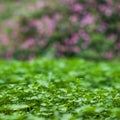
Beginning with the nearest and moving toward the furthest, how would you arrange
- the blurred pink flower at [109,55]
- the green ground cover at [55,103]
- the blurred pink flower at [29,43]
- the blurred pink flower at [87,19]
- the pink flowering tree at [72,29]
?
the green ground cover at [55,103] → the blurred pink flower at [109,55] → the pink flowering tree at [72,29] → the blurred pink flower at [87,19] → the blurred pink flower at [29,43]

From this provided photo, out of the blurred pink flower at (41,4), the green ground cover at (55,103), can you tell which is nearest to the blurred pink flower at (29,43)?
the blurred pink flower at (41,4)

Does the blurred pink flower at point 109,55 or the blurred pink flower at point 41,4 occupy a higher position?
the blurred pink flower at point 41,4

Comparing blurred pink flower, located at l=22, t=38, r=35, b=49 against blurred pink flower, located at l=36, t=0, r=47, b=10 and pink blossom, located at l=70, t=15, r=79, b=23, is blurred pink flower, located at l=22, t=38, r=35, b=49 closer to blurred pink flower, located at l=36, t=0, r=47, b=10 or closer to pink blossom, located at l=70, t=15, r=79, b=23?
blurred pink flower, located at l=36, t=0, r=47, b=10

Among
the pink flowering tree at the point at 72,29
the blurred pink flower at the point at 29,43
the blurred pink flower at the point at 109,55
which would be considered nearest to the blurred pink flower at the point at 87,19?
the pink flowering tree at the point at 72,29

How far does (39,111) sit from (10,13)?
11.3 metres

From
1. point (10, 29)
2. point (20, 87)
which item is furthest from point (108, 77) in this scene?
point (10, 29)

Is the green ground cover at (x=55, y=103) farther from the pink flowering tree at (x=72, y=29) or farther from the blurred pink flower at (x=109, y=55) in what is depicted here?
the pink flowering tree at (x=72, y=29)

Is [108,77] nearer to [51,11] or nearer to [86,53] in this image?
[86,53]

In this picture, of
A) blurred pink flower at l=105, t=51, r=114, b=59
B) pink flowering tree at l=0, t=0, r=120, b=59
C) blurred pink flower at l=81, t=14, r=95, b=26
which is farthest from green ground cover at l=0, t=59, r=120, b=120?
blurred pink flower at l=81, t=14, r=95, b=26

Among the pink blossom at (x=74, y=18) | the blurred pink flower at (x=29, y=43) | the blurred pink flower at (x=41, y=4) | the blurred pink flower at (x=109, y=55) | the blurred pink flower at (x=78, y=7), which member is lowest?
the blurred pink flower at (x=109, y=55)

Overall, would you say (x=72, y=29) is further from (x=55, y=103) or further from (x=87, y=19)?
(x=55, y=103)

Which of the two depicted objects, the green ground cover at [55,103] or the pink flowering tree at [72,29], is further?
the pink flowering tree at [72,29]

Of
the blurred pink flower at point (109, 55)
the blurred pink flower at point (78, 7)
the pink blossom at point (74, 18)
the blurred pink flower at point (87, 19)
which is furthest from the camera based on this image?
the blurred pink flower at point (78, 7)

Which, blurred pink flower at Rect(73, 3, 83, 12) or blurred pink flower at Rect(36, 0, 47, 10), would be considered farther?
blurred pink flower at Rect(36, 0, 47, 10)
